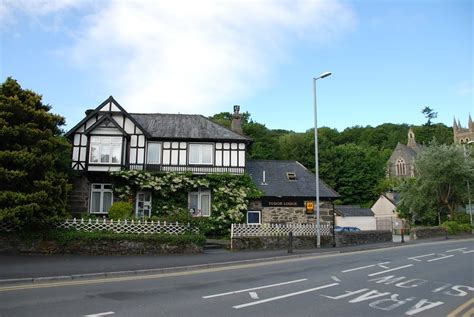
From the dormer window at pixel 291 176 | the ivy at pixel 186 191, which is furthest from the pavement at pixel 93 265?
the dormer window at pixel 291 176

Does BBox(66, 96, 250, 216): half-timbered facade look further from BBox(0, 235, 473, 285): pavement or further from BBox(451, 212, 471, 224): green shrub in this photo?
BBox(451, 212, 471, 224): green shrub

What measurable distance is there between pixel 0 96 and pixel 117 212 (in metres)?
8.67

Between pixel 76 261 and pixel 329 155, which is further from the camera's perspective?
pixel 329 155

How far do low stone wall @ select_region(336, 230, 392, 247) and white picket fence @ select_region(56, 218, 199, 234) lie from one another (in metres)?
9.28

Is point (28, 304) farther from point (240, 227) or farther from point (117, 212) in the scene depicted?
point (117, 212)

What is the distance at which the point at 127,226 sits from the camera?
18812mm

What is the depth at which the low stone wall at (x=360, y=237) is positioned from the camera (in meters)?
23.8

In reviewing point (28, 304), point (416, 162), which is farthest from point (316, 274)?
point (416, 162)

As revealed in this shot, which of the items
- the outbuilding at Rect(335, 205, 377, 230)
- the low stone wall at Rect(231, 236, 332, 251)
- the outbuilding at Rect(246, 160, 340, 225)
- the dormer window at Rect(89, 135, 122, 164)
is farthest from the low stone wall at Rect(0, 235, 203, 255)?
the outbuilding at Rect(335, 205, 377, 230)

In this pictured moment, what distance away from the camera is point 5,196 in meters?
16.2

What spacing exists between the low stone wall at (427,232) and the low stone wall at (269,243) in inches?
594

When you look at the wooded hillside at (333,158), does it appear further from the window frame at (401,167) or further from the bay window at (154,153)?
the bay window at (154,153)

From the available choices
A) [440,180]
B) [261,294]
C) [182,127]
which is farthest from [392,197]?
[261,294]

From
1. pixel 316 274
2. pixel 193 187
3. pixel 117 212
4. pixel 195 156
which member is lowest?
pixel 316 274
